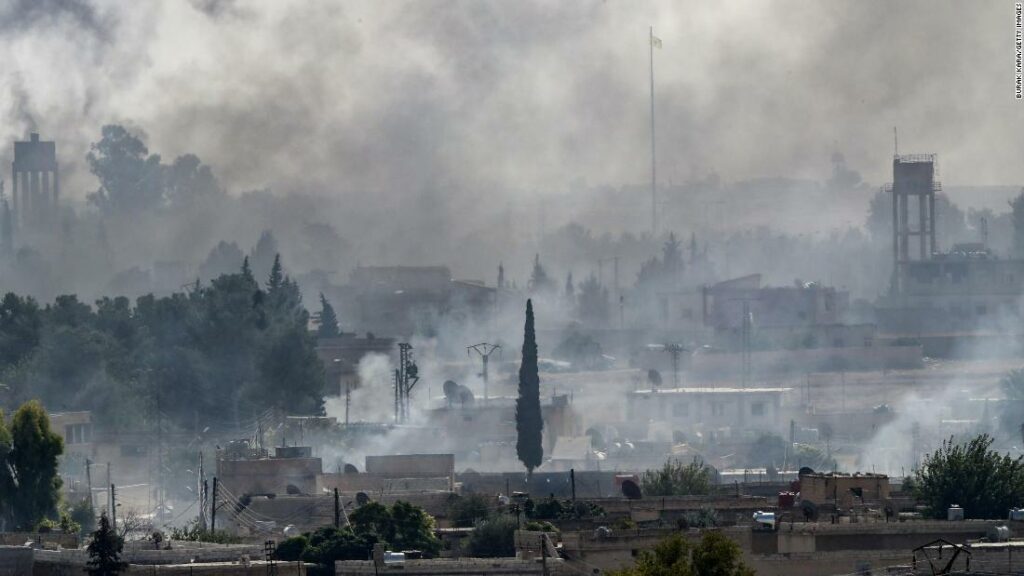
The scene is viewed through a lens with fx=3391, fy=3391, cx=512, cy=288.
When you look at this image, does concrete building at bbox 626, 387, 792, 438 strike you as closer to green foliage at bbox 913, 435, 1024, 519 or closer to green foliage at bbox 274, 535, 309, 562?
green foliage at bbox 913, 435, 1024, 519

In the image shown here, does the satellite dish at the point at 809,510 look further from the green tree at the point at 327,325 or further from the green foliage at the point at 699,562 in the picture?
the green tree at the point at 327,325

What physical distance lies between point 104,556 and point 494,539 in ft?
27.4

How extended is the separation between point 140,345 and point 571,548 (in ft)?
152

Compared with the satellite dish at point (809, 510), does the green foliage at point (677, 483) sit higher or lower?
higher

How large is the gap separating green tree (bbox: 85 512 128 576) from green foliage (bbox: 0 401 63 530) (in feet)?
54.6

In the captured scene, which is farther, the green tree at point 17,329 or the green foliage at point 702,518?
the green tree at point 17,329

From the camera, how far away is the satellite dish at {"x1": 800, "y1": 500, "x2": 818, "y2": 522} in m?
41.1

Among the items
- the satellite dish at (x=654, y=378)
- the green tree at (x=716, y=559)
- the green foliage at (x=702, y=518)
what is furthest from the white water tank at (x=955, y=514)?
the satellite dish at (x=654, y=378)

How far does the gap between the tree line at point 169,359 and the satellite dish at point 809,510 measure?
3371cm

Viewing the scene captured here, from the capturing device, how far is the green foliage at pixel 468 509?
1859 inches

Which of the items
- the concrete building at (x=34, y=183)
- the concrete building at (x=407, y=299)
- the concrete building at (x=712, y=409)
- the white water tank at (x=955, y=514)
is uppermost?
the concrete building at (x=34, y=183)

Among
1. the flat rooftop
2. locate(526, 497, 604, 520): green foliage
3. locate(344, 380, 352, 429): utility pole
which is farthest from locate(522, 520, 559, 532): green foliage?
the flat rooftop

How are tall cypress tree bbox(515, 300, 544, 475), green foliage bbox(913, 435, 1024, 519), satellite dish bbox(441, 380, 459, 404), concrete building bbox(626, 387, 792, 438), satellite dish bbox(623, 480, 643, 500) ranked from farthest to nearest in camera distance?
satellite dish bbox(441, 380, 459, 404) < concrete building bbox(626, 387, 792, 438) < tall cypress tree bbox(515, 300, 544, 475) < satellite dish bbox(623, 480, 643, 500) < green foliage bbox(913, 435, 1024, 519)

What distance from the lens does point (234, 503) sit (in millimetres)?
51656
